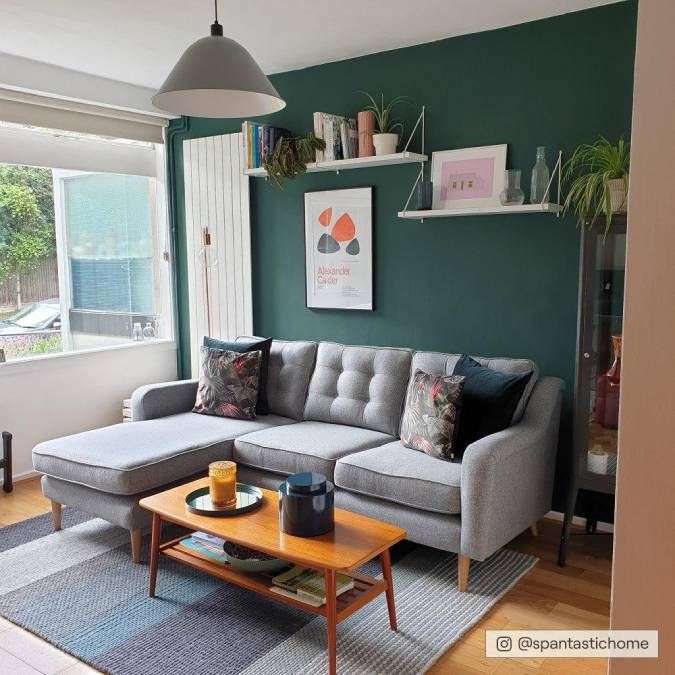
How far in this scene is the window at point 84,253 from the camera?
4422 mm

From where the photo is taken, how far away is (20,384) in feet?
14.0

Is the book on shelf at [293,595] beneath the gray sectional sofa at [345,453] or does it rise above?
beneath

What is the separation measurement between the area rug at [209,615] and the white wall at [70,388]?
113 cm

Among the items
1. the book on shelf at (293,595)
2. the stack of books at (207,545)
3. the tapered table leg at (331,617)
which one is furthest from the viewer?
the stack of books at (207,545)

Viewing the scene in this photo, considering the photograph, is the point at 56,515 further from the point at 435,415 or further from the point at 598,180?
the point at 598,180

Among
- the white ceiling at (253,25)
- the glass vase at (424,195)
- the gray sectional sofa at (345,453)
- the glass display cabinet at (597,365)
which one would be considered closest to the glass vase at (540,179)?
the glass display cabinet at (597,365)

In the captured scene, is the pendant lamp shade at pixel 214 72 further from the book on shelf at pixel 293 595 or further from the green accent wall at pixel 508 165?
the book on shelf at pixel 293 595

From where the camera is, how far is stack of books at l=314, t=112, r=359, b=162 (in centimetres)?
386

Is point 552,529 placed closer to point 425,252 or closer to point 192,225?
point 425,252

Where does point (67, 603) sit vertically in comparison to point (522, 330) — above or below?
below

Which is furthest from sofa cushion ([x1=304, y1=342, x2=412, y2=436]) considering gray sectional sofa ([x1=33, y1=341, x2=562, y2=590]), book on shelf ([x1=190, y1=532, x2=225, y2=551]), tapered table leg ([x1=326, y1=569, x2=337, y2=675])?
tapered table leg ([x1=326, y1=569, x2=337, y2=675])

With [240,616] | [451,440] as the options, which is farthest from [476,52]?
[240,616]

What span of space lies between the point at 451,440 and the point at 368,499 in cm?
45

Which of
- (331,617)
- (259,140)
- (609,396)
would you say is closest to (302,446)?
(331,617)
